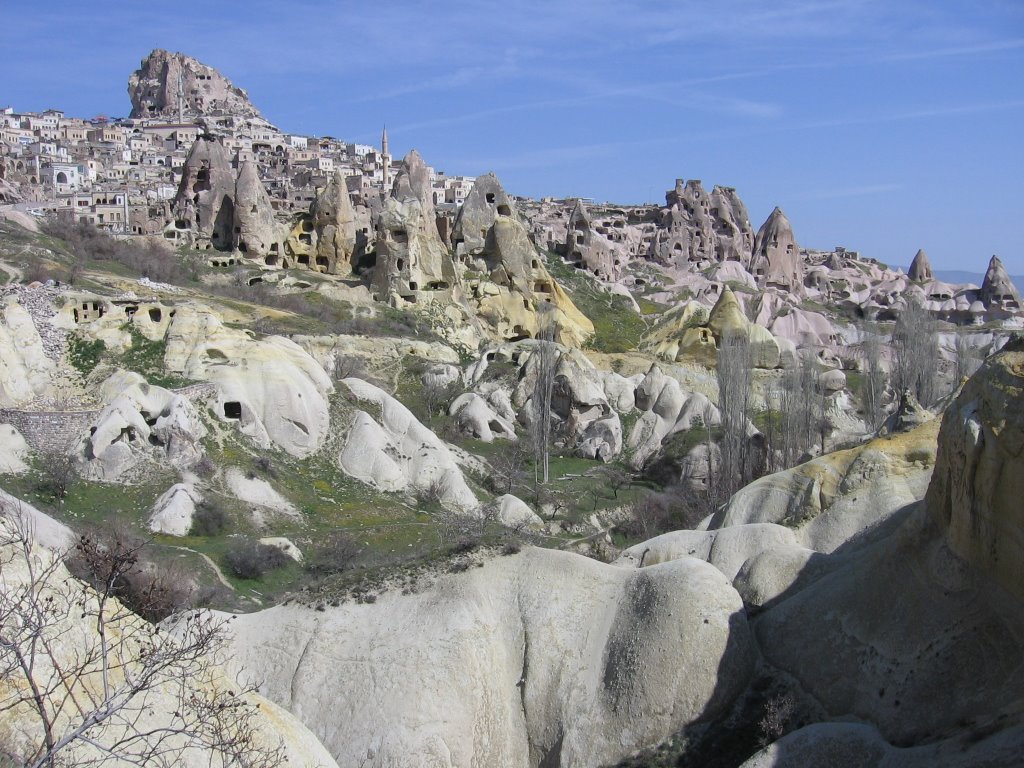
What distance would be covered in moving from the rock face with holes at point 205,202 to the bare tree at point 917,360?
1171 inches

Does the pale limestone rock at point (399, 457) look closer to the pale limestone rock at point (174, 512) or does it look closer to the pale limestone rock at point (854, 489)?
the pale limestone rock at point (174, 512)

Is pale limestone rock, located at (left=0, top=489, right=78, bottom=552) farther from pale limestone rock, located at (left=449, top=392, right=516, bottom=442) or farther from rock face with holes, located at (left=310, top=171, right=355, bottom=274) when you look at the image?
rock face with holes, located at (left=310, top=171, right=355, bottom=274)

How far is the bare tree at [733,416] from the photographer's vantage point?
34031mm

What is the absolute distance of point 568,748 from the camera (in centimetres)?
1420

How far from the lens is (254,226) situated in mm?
49031

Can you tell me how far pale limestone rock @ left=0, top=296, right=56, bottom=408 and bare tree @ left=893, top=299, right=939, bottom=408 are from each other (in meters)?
30.5

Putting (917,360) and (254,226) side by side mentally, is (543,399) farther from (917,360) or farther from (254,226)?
(254,226)

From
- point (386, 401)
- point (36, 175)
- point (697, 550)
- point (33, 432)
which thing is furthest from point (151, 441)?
point (36, 175)

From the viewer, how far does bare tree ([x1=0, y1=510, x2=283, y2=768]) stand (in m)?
8.57

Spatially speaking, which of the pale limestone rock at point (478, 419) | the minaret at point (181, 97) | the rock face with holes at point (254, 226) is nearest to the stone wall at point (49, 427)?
the pale limestone rock at point (478, 419)

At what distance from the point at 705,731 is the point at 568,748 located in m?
1.81

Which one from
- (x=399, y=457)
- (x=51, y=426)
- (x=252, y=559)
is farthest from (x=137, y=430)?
(x=399, y=457)

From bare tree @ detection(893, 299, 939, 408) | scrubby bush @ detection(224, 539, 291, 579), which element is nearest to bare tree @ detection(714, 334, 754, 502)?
bare tree @ detection(893, 299, 939, 408)

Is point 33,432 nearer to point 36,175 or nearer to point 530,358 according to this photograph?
point 530,358
